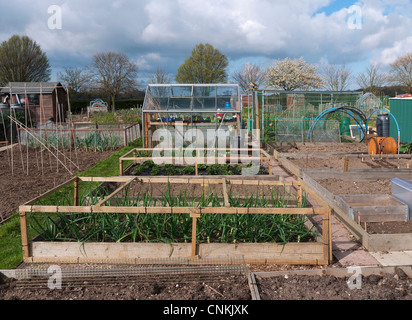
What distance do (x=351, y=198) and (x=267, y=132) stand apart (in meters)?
8.70

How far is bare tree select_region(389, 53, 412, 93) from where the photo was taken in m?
31.3

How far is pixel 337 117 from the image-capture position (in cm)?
1485

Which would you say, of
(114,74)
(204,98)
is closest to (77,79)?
(114,74)

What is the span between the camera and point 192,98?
11711 millimetres

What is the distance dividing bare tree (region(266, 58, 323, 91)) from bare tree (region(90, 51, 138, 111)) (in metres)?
15.3

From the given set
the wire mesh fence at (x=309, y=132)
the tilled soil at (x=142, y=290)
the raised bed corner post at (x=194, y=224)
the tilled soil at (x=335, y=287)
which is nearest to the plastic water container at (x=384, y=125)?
the wire mesh fence at (x=309, y=132)

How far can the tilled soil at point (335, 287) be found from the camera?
→ 2949 millimetres

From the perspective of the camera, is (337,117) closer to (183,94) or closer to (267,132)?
(267,132)

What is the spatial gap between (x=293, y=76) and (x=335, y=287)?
26715 mm

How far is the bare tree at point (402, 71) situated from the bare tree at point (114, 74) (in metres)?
24.3

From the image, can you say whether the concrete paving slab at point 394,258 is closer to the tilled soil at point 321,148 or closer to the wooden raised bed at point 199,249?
the wooden raised bed at point 199,249

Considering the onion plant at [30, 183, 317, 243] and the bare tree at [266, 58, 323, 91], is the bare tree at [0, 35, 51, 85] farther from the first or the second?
the onion plant at [30, 183, 317, 243]
